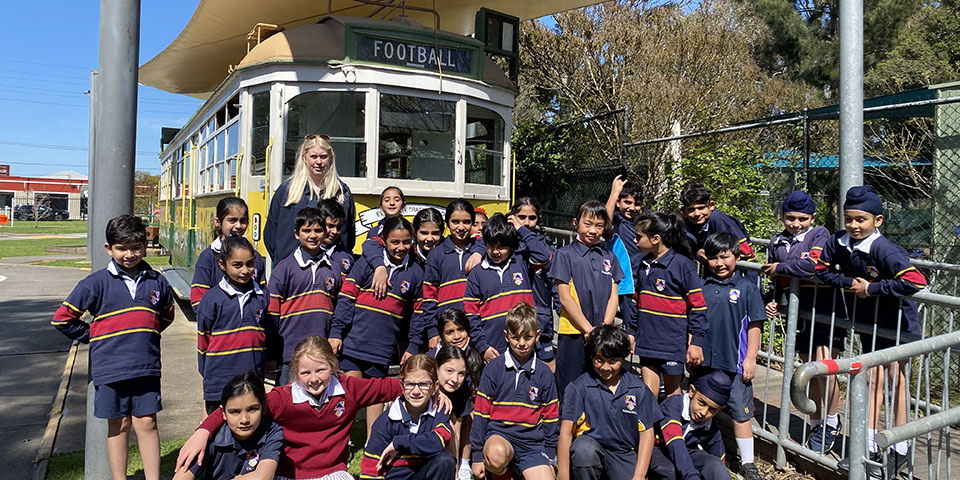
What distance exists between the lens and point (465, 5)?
327 inches

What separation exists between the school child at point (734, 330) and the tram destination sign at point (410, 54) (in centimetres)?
315

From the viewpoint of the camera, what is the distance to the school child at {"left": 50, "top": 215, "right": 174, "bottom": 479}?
3354mm

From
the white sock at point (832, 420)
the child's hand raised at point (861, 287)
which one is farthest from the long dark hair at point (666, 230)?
the white sock at point (832, 420)

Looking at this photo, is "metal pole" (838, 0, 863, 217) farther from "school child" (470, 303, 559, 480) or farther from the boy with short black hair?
the boy with short black hair

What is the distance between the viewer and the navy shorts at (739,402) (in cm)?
393

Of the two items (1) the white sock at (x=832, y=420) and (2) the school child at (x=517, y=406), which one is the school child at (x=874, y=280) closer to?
(1) the white sock at (x=832, y=420)

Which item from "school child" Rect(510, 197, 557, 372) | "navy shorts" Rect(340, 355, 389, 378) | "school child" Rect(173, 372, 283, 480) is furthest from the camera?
"school child" Rect(510, 197, 557, 372)

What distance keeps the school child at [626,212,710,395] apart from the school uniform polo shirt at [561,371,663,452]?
2.07ft

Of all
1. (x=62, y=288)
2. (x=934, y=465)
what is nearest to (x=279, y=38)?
(x=934, y=465)

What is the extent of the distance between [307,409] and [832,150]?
13.0m

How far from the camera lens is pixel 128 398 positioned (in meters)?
3.43

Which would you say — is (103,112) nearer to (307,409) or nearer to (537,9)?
(307,409)

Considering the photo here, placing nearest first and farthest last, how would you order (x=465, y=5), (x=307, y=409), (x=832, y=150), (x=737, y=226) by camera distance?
(x=307, y=409) → (x=737, y=226) → (x=465, y=5) → (x=832, y=150)

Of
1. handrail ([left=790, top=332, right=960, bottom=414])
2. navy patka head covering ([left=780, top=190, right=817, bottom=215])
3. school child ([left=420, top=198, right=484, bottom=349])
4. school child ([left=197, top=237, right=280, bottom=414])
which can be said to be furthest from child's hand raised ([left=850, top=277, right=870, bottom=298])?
school child ([left=197, top=237, right=280, bottom=414])
